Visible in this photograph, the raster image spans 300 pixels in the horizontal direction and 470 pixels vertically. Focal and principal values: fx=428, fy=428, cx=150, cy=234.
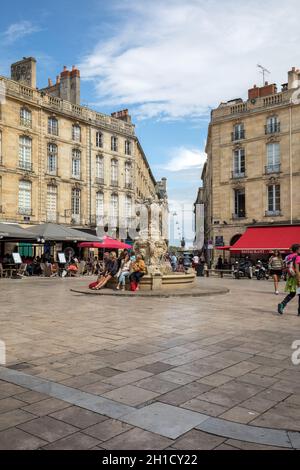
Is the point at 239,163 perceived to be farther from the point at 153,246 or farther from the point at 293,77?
the point at 153,246

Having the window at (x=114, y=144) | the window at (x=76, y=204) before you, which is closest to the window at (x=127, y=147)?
the window at (x=114, y=144)

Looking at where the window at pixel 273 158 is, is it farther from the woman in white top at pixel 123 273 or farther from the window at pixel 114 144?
the woman in white top at pixel 123 273

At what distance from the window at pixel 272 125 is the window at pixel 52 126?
1515 cm

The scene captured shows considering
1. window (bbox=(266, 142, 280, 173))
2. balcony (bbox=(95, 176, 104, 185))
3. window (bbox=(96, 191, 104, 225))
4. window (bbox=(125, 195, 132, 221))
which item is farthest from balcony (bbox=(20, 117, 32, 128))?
window (bbox=(266, 142, 280, 173))

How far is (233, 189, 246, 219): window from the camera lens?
30.9m

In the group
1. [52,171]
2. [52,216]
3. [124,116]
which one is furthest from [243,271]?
[124,116]

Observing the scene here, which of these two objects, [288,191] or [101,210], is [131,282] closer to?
[288,191]

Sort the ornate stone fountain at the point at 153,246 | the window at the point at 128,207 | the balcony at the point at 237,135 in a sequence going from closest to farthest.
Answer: the ornate stone fountain at the point at 153,246
the balcony at the point at 237,135
the window at the point at 128,207

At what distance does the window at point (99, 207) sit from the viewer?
35.0 metres

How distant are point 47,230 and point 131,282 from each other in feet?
34.3

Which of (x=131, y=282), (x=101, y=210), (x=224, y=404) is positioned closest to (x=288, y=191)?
(x=101, y=210)

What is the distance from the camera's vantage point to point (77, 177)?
109 feet

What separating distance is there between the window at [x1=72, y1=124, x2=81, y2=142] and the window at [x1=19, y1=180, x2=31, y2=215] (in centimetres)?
606

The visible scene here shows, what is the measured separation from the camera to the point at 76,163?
33344 mm
